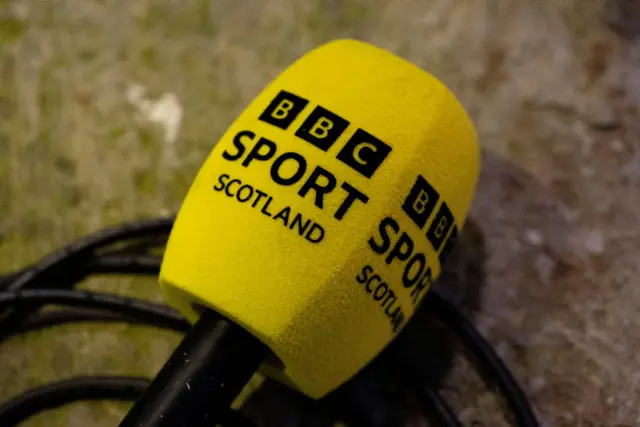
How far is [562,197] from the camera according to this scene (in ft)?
2.17

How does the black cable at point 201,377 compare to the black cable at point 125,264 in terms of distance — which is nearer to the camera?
the black cable at point 201,377

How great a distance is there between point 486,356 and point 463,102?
0.91 feet

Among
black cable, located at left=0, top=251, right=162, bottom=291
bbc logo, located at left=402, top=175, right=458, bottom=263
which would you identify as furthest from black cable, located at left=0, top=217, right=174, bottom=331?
bbc logo, located at left=402, top=175, right=458, bottom=263

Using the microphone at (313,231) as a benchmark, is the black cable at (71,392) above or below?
below

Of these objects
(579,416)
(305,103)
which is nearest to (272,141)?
(305,103)

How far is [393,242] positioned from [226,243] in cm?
11

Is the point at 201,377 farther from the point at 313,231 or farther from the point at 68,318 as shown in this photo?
the point at 68,318

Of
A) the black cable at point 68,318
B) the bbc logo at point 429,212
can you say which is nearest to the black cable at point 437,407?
the bbc logo at point 429,212

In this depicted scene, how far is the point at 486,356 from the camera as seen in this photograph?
22.7 inches

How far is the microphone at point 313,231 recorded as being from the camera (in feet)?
1.39

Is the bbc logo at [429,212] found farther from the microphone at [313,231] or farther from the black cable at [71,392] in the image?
the black cable at [71,392]

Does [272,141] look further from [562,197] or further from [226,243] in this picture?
[562,197]

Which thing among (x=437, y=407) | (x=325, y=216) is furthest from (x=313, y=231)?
(x=437, y=407)

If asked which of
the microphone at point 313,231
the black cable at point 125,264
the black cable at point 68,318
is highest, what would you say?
the microphone at point 313,231
